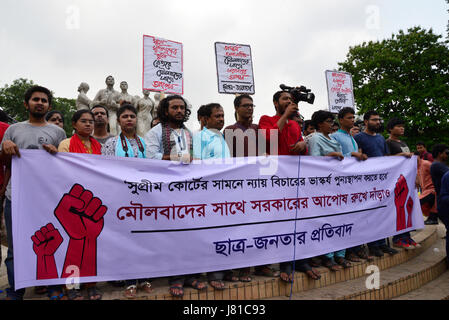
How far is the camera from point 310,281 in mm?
3121

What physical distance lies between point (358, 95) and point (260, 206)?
2200cm

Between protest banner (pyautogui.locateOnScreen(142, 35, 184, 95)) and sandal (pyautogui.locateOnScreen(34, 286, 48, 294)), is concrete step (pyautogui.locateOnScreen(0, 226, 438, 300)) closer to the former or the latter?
sandal (pyautogui.locateOnScreen(34, 286, 48, 294))

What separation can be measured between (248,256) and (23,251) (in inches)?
68.4

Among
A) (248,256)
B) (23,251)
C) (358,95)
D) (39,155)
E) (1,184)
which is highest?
(358,95)

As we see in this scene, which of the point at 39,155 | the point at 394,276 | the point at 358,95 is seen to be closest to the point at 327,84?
the point at 394,276

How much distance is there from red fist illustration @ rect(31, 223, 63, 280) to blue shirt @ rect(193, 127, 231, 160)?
4.30 feet

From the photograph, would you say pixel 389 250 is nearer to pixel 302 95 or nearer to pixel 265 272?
pixel 265 272

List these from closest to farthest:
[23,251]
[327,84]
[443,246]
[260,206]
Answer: [23,251], [260,206], [443,246], [327,84]

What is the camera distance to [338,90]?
6.55 m

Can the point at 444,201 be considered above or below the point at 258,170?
below

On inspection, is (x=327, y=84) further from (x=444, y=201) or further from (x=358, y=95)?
(x=358, y=95)

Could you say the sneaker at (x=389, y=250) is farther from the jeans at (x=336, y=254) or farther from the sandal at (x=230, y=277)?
the sandal at (x=230, y=277)

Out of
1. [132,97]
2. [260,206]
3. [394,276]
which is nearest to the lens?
[260,206]

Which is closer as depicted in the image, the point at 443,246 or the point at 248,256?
the point at 248,256
